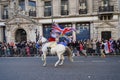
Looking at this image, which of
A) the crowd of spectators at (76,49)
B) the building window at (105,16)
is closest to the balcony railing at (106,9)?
the building window at (105,16)

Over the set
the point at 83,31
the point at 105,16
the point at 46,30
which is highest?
the point at 105,16

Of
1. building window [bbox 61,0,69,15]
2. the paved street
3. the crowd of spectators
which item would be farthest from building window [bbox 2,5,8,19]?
the paved street

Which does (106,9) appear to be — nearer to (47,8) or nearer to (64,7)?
(64,7)

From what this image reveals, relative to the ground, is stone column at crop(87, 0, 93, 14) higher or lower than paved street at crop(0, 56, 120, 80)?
higher

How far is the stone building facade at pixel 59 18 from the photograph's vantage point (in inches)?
1542

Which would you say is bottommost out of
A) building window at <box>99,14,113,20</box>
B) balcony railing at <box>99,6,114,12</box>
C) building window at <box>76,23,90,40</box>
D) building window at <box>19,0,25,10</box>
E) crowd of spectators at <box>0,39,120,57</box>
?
crowd of spectators at <box>0,39,120,57</box>

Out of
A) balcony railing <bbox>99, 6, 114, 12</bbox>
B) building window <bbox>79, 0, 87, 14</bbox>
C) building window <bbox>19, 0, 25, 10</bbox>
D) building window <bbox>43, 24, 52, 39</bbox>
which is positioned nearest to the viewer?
A: balcony railing <bbox>99, 6, 114, 12</bbox>

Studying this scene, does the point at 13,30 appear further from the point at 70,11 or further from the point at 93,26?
the point at 93,26

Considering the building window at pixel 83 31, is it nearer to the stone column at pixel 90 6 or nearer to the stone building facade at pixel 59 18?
the stone building facade at pixel 59 18

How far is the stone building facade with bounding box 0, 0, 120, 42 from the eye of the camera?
3916 cm

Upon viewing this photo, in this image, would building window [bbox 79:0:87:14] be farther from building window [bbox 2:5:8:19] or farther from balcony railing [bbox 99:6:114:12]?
building window [bbox 2:5:8:19]

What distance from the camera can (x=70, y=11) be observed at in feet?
135

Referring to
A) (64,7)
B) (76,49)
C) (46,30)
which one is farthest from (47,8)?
(76,49)

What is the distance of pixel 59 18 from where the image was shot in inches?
1631
